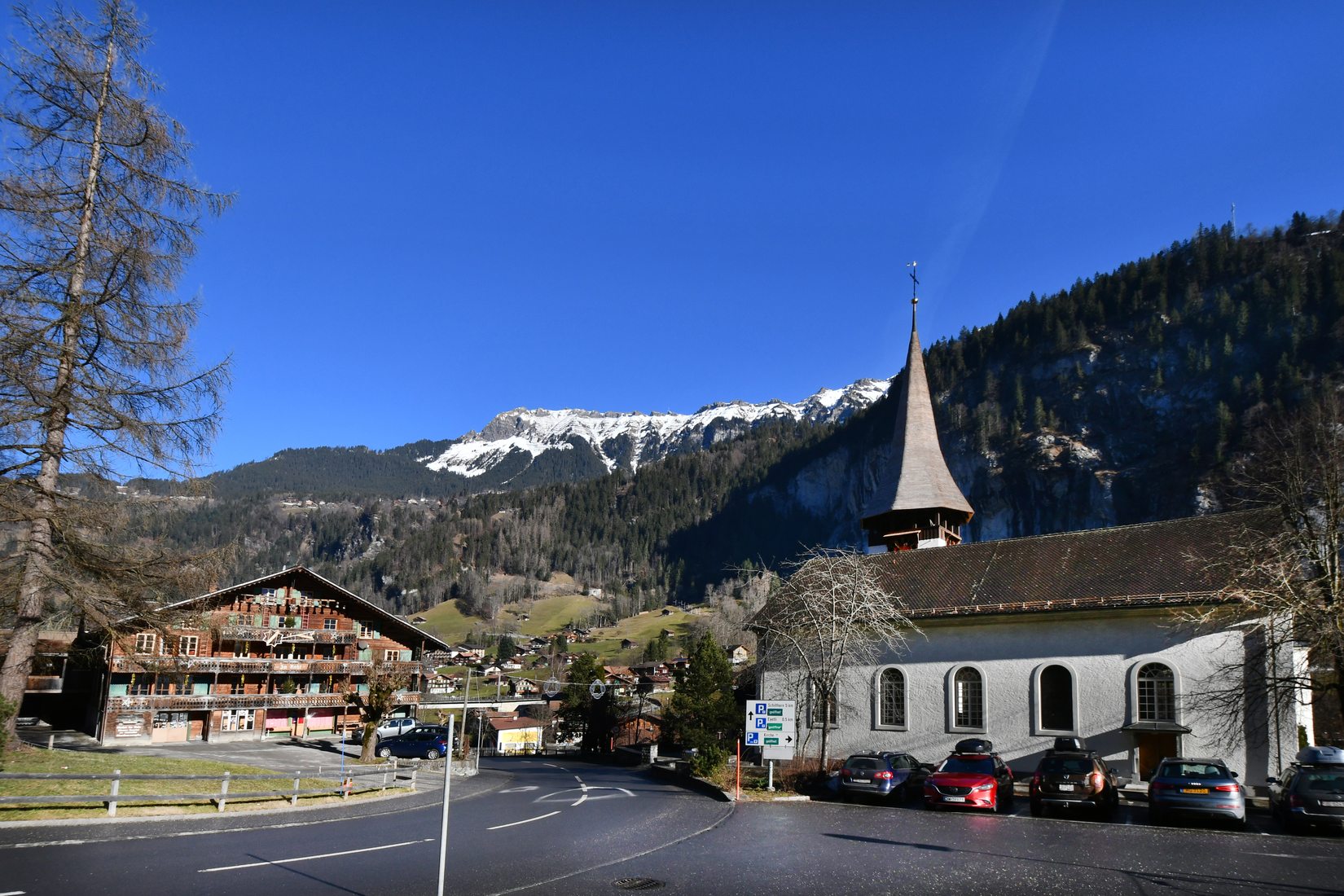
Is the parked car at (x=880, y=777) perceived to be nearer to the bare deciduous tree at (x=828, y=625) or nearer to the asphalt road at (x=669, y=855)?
the asphalt road at (x=669, y=855)

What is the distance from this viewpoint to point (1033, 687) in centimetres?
3244

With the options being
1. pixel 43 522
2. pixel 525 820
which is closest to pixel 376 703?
pixel 525 820

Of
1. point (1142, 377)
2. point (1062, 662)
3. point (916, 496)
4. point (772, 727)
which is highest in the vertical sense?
point (1142, 377)

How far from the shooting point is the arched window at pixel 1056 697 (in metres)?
31.7

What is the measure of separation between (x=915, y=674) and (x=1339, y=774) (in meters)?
17.6

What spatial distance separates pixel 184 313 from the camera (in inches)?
837

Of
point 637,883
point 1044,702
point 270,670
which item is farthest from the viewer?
point 270,670

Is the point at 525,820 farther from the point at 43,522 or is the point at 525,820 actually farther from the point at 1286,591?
the point at 1286,591

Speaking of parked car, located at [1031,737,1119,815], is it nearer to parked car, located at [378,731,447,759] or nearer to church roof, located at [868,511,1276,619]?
church roof, located at [868,511,1276,619]

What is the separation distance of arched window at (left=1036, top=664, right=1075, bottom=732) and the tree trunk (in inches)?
1189

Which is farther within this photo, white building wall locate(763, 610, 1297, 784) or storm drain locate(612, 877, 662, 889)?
white building wall locate(763, 610, 1297, 784)

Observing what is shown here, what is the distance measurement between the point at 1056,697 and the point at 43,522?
102 feet

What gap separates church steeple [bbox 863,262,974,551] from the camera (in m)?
49.6

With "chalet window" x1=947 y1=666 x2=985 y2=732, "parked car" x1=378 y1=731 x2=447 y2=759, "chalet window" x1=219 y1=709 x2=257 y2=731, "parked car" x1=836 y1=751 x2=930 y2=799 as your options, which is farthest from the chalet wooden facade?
"chalet window" x1=947 y1=666 x2=985 y2=732
